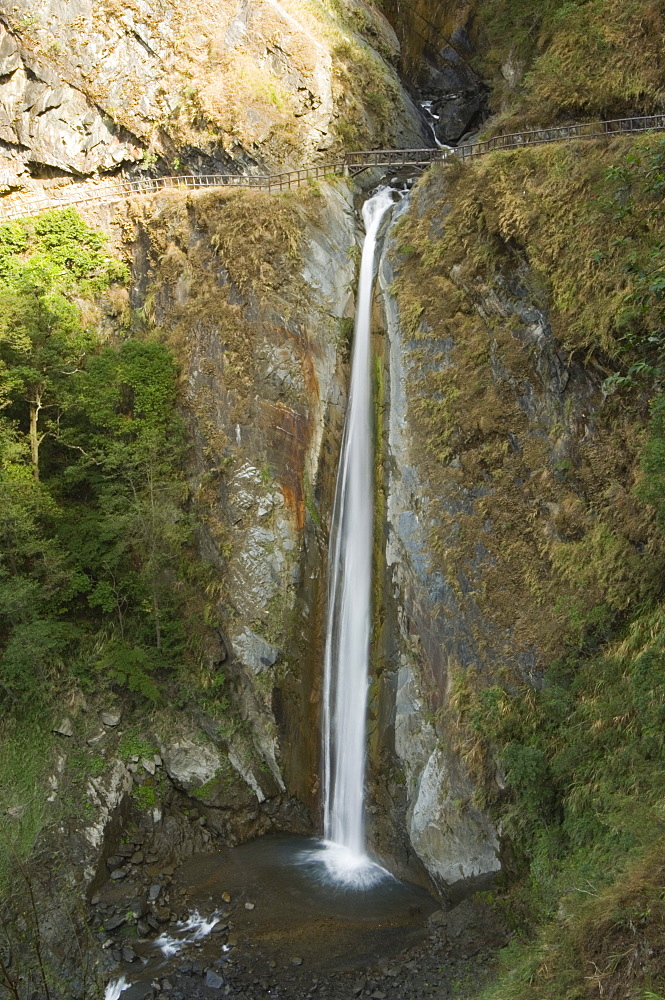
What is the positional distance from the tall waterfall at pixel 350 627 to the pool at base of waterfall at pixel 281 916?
555 mm

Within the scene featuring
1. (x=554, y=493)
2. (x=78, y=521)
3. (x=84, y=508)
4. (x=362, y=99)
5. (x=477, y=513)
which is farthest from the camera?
(x=362, y=99)

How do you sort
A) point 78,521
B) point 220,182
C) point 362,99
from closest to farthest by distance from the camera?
point 78,521 < point 220,182 < point 362,99

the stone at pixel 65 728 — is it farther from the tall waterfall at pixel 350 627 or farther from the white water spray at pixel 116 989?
the tall waterfall at pixel 350 627

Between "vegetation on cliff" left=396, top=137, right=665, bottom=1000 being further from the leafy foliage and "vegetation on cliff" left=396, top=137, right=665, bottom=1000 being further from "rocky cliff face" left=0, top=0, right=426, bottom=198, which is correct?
"rocky cliff face" left=0, top=0, right=426, bottom=198

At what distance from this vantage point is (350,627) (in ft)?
46.6

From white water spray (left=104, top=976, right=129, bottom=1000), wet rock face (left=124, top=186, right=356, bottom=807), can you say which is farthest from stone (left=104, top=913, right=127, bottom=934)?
wet rock face (left=124, top=186, right=356, bottom=807)

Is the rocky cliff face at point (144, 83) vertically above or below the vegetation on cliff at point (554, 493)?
above

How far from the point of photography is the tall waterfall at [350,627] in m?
13.5

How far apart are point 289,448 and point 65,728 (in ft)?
24.8

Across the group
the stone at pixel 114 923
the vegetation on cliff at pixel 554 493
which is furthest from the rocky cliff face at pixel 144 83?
the stone at pixel 114 923

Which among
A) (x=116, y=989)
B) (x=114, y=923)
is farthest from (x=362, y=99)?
(x=116, y=989)

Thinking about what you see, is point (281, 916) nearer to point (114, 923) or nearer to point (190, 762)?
point (114, 923)

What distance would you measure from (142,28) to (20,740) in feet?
65.0

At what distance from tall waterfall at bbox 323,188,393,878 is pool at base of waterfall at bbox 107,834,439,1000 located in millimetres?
555
